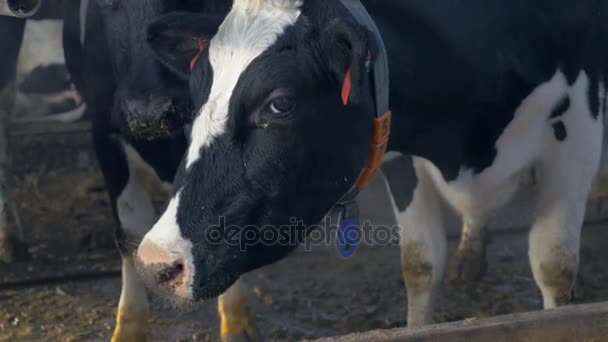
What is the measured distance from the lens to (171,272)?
276 cm

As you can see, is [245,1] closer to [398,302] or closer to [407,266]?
[407,266]

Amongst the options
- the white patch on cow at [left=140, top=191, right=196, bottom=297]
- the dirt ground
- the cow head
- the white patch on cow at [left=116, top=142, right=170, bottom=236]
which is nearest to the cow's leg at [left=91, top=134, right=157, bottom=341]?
the white patch on cow at [left=116, top=142, right=170, bottom=236]

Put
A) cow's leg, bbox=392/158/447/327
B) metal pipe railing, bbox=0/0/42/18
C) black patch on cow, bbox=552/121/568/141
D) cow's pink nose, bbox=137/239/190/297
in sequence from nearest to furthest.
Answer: cow's pink nose, bbox=137/239/190/297, metal pipe railing, bbox=0/0/42/18, black patch on cow, bbox=552/121/568/141, cow's leg, bbox=392/158/447/327

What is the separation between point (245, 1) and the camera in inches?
118

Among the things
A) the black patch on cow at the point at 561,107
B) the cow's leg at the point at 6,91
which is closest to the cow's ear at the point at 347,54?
the black patch on cow at the point at 561,107

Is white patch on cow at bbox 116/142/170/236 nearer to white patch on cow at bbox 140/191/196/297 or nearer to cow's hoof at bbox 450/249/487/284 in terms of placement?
white patch on cow at bbox 140/191/196/297

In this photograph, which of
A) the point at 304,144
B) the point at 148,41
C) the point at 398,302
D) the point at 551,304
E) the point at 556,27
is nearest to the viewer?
the point at 304,144

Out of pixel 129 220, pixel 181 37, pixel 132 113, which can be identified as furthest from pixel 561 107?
pixel 129 220

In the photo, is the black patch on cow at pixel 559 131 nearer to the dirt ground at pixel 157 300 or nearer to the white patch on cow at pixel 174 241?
the dirt ground at pixel 157 300

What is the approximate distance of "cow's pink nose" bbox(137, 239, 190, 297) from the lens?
9.02 feet

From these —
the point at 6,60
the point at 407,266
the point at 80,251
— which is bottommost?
the point at 80,251

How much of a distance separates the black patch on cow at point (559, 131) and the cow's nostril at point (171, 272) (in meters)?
1.65

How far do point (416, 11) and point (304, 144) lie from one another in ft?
2.58

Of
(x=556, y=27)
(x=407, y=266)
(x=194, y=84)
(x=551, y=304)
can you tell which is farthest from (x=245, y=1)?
(x=551, y=304)
